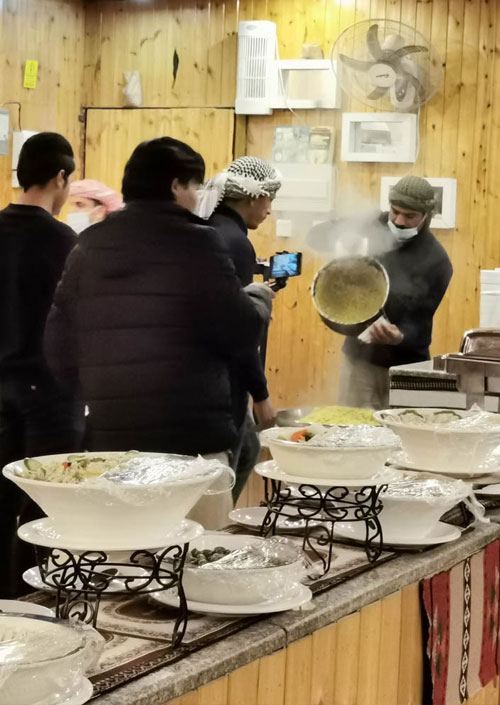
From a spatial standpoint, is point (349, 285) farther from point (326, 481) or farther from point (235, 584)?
point (235, 584)

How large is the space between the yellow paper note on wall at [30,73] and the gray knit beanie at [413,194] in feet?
6.12

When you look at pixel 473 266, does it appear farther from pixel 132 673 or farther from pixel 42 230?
pixel 132 673

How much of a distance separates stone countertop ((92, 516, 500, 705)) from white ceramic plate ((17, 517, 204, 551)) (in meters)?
0.17

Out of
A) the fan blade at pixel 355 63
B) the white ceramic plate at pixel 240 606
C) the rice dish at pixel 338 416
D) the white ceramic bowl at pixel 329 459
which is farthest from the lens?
the fan blade at pixel 355 63

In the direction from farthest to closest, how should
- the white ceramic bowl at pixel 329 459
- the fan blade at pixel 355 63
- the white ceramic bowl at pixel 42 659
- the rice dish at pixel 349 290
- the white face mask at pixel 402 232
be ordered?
the white face mask at pixel 402 232 → the fan blade at pixel 355 63 → the rice dish at pixel 349 290 → the white ceramic bowl at pixel 329 459 → the white ceramic bowl at pixel 42 659

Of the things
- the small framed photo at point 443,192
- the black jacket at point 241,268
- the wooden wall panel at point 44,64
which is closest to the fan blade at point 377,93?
the small framed photo at point 443,192

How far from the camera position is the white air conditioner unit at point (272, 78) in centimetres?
365

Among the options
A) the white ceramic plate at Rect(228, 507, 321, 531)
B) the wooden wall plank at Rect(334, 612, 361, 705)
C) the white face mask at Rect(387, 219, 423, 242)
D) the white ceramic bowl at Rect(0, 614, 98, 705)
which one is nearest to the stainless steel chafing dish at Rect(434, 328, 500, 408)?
the white ceramic plate at Rect(228, 507, 321, 531)

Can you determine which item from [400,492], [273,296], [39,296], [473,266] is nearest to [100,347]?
[39,296]

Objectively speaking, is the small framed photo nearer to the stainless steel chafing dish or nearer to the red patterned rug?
the stainless steel chafing dish

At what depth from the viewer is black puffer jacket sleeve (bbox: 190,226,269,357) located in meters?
3.05

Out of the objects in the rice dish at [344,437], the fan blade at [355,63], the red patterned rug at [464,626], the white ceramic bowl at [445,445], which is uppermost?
the fan blade at [355,63]

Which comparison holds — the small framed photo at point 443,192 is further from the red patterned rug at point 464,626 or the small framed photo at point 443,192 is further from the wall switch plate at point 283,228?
the red patterned rug at point 464,626

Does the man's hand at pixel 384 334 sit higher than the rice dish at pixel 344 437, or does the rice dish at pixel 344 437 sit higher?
the rice dish at pixel 344 437
